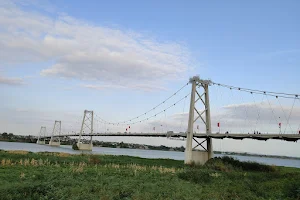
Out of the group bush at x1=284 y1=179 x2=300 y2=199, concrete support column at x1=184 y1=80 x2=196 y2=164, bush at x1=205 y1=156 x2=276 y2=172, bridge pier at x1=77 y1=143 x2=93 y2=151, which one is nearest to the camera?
bush at x1=284 y1=179 x2=300 y2=199

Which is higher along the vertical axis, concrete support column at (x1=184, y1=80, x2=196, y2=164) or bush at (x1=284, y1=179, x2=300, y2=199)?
concrete support column at (x1=184, y1=80, x2=196, y2=164)

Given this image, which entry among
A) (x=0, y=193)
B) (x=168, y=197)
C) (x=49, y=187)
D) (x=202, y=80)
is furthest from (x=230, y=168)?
(x=0, y=193)

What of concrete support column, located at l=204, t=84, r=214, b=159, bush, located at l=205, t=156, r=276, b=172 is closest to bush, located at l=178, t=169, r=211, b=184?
bush, located at l=205, t=156, r=276, b=172

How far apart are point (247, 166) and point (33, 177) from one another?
27012 mm

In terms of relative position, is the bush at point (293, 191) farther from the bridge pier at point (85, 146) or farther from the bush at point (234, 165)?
the bridge pier at point (85, 146)

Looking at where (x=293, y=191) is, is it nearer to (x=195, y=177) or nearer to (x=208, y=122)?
(x=195, y=177)

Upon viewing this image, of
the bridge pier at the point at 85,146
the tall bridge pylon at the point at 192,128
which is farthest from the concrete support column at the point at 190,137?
the bridge pier at the point at 85,146

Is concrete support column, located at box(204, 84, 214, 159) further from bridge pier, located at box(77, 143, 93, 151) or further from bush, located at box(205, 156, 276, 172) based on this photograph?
bridge pier, located at box(77, 143, 93, 151)

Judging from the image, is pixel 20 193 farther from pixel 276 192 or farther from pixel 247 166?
pixel 247 166

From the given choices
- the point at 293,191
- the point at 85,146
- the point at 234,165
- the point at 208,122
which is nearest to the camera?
the point at 293,191

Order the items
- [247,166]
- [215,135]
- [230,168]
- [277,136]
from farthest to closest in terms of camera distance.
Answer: [215,135] < [247,166] < [230,168] < [277,136]

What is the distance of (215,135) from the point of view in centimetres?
4034

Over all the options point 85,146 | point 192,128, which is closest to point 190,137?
point 192,128

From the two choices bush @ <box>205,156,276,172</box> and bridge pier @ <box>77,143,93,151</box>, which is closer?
bush @ <box>205,156,276,172</box>
